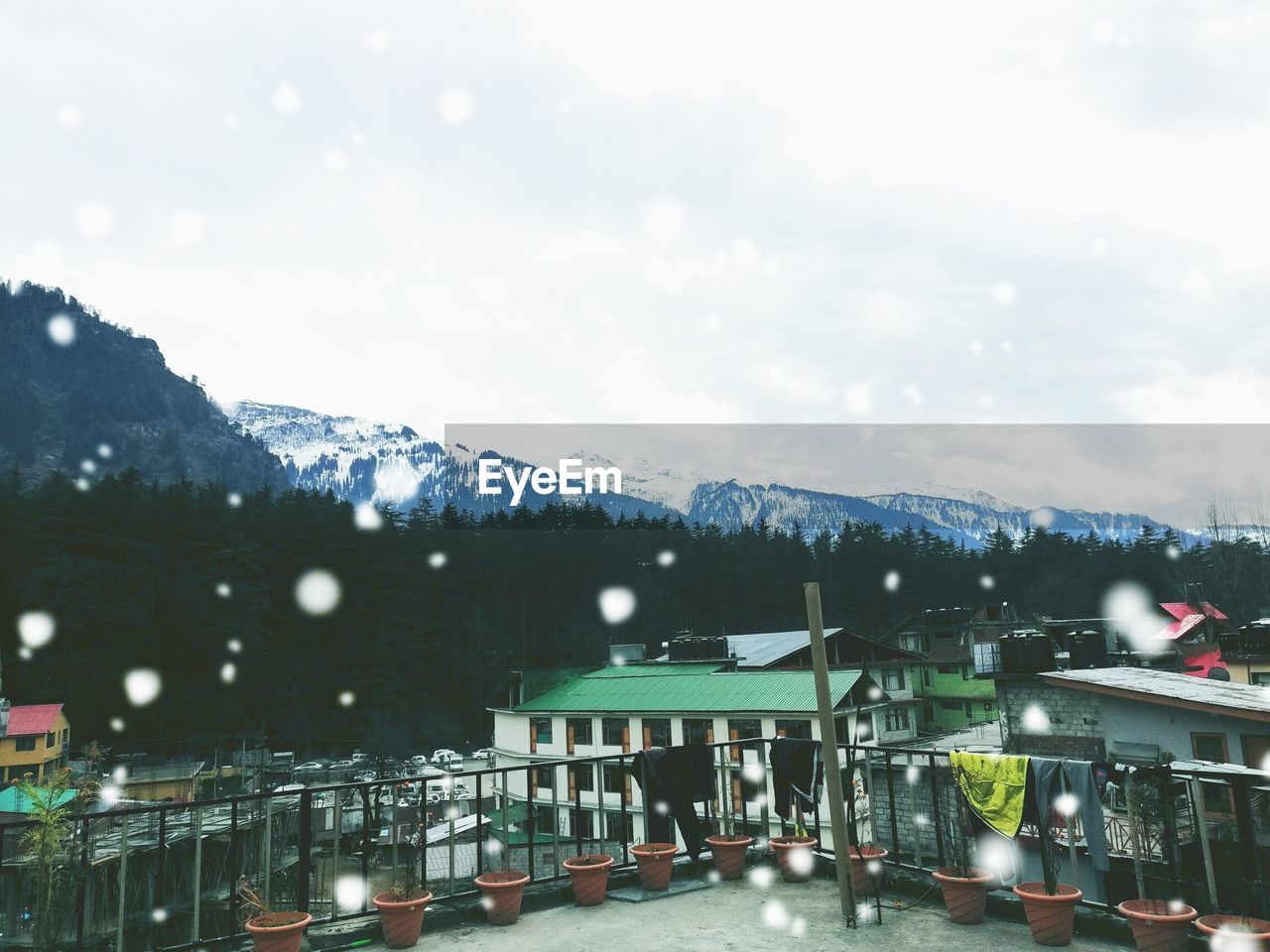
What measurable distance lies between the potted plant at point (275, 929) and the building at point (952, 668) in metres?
51.6

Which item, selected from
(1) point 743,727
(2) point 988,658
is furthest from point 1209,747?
(1) point 743,727

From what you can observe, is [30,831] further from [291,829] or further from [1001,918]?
[291,829]

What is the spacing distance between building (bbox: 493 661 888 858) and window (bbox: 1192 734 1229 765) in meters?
13.7

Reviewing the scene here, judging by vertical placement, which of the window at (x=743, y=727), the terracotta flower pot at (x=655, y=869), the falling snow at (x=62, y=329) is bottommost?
the window at (x=743, y=727)

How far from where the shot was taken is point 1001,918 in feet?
20.5

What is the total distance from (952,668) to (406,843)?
1761 inches

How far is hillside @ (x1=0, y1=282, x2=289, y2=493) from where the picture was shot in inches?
6127

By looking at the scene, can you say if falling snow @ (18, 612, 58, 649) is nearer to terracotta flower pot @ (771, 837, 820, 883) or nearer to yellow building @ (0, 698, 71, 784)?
yellow building @ (0, 698, 71, 784)

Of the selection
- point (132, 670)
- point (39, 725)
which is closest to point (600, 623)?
point (132, 670)

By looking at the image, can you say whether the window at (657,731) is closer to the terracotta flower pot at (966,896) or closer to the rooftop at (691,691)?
the rooftop at (691,691)

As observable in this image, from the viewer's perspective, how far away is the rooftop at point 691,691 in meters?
34.0

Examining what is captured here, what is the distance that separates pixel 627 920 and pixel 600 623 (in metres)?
74.5

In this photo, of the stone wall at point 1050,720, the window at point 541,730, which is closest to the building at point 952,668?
the window at point 541,730

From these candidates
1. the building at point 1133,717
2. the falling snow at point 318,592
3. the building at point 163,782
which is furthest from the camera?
the falling snow at point 318,592
